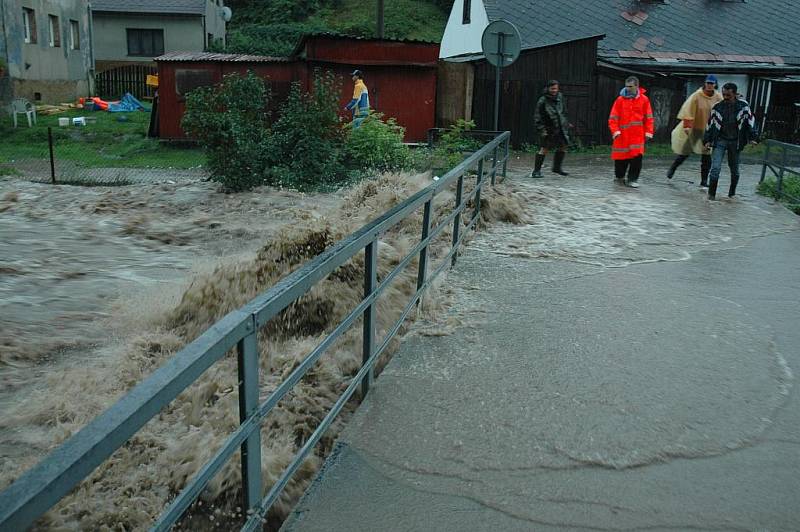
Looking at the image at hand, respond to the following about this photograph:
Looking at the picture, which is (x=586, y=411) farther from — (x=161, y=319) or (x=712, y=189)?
(x=712, y=189)

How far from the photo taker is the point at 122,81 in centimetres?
3456

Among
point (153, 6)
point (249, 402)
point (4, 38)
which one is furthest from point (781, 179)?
point (153, 6)

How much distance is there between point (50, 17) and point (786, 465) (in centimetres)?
3057

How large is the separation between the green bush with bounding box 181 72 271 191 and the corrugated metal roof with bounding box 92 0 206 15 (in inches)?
→ 1031

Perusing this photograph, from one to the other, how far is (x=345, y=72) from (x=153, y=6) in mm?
22204

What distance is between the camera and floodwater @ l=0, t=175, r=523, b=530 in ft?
11.6

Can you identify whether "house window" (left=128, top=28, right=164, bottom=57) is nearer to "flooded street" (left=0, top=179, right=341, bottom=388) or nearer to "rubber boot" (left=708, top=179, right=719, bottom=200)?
"flooded street" (left=0, top=179, right=341, bottom=388)

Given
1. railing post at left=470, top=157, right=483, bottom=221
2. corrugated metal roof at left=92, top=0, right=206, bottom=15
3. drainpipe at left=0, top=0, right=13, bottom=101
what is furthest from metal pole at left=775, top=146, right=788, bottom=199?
corrugated metal roof at left=92, top=0, right=206, bottom=15

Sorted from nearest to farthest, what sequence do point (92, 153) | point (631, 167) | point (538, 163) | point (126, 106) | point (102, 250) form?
point (102, 250) → point (631, 167) → point (538, 163) → point (92, 153) → point (126, 106)

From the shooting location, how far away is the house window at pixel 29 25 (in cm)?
2652

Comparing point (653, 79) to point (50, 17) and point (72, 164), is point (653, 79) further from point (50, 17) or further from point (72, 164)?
point (50, 17)

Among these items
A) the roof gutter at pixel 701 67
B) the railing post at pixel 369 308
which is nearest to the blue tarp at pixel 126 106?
the roof gutter at pixel 701 67

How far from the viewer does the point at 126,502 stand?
3350 mm

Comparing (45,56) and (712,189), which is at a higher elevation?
(45,56)
